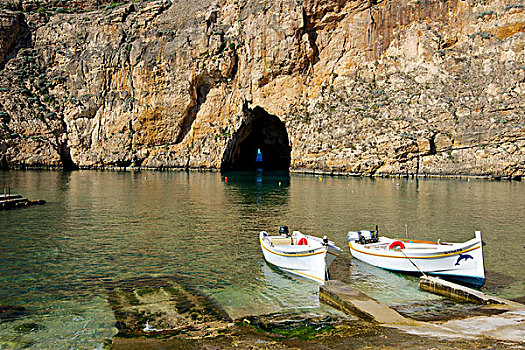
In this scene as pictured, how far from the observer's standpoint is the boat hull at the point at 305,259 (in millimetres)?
12938

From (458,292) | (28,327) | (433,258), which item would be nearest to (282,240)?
(433,258)

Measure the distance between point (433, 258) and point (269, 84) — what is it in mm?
62072

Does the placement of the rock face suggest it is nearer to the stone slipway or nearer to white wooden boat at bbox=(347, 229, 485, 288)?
white wooden boat at bbox=(347, 229, 485, 288)

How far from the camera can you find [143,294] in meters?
11.8

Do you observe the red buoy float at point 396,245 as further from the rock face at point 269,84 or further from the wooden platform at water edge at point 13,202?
the rock face at point 269,84

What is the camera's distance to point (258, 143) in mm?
94938

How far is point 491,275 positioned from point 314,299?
22.0ft

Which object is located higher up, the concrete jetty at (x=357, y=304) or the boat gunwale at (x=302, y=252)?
the boat gunwale at (x=302, y=252)

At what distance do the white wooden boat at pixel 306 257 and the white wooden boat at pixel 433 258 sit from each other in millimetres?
1646

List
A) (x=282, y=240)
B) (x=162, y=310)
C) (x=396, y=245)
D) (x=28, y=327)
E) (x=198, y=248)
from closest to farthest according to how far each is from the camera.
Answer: (x=28, y=327)
(x=162, y=310)
(x=396, y=245)
(x=282, y=240)
(x=198, y=248)

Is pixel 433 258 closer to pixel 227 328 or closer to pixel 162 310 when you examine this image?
→ pixel 227 328

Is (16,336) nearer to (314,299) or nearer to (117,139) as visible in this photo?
(314,299)

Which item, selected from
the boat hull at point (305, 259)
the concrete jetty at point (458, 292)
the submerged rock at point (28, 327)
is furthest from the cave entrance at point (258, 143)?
the submerged rock at point (28, 327)

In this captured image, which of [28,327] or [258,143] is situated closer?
[28,327]
